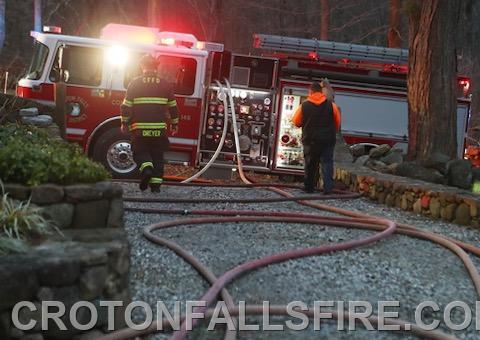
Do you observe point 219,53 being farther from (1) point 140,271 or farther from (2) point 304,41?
(1) point 140,271

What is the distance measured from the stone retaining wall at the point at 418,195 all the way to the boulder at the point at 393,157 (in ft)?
5.69

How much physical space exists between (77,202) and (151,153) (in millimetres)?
4563

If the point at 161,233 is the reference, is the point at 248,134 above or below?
above

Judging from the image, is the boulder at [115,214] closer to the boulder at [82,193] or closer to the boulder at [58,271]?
the boulder at [82,193]

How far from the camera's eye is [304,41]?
44.1 feet

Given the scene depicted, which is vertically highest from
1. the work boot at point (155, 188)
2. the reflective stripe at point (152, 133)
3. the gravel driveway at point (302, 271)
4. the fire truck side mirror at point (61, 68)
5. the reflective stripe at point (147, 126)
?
the fire truck side mirror at point (61, 68)

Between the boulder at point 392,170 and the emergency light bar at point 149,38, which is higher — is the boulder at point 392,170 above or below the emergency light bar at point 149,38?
below

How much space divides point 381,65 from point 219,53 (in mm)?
3897

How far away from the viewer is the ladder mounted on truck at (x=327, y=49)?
13352mm

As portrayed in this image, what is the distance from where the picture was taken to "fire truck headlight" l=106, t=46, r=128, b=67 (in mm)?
11250

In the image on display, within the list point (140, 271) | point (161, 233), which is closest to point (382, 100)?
point (161, 233)

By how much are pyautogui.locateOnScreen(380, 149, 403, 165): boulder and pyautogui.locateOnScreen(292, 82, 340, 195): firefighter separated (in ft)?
9.65

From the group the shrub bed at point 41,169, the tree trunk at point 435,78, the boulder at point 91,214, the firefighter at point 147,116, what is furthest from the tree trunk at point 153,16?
the boulder at point 91,214

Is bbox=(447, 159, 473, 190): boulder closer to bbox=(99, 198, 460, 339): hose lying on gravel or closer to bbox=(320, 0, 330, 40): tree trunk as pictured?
bbox=(99, 198, 460, 339): hose lying on gravel
